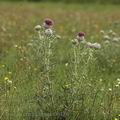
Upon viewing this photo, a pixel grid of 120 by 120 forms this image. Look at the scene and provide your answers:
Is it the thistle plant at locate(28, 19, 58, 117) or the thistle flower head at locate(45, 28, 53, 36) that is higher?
the thistle flower head at locate(45, 28, 53, 36)

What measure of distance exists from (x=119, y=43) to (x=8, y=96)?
141 inches

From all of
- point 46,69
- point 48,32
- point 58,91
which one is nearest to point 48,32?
point 48,32

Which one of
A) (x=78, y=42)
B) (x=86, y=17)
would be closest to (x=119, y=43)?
(x=78, y=42)

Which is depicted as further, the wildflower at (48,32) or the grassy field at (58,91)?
the wildflower at (48,32)

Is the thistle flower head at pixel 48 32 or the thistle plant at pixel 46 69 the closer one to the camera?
the thistle plant at pixel 46 69

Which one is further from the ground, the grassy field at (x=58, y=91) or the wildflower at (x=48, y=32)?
the wildflower at (x=48, y=32)

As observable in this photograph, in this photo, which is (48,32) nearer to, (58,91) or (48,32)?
(48,32)

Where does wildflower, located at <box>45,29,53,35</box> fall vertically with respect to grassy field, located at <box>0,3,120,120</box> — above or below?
above

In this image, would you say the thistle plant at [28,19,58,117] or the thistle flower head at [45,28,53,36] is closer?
the thistle plant at [28,19,58,117]

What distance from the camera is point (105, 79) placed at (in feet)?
22.8

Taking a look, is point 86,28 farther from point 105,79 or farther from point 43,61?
point 43,61

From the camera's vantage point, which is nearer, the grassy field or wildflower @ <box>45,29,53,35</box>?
the grassy field

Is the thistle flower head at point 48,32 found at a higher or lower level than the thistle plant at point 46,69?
higher

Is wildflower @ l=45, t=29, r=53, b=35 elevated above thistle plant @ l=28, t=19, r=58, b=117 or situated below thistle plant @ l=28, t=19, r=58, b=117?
above
